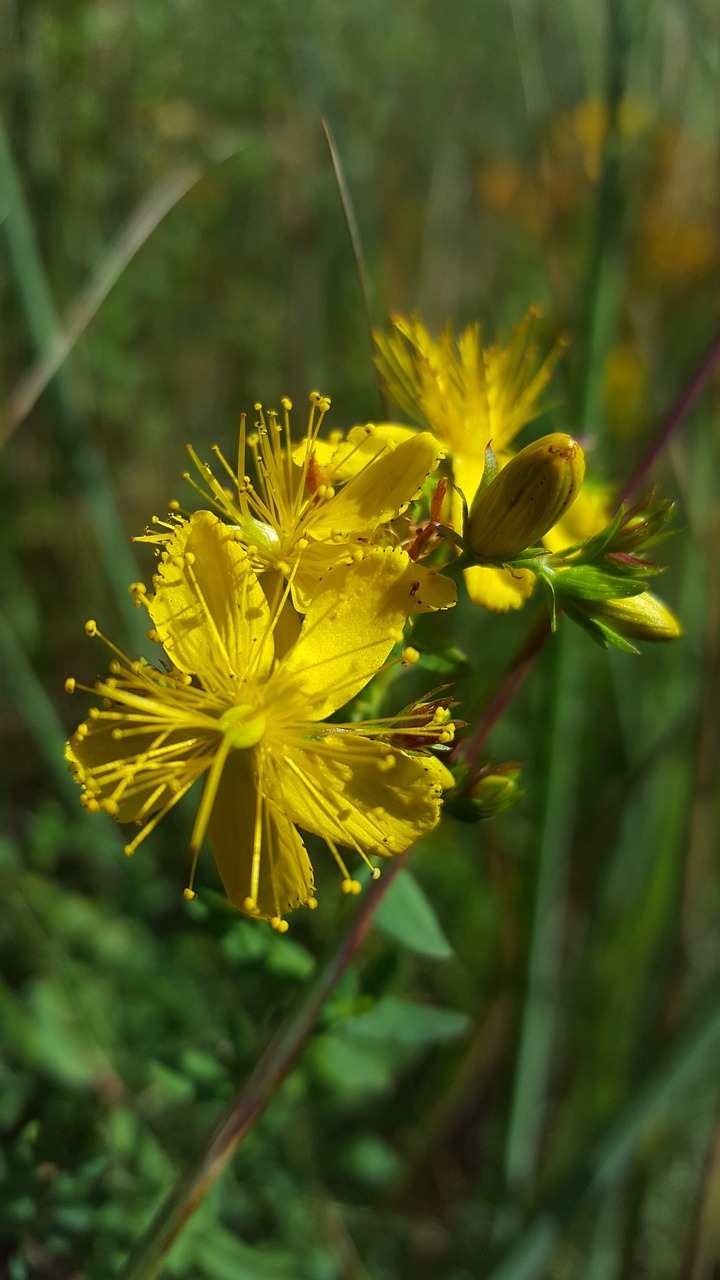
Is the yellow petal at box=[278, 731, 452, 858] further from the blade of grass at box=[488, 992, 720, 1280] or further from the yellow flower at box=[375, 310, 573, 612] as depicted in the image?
the blade of grass at box=[488, 992, 720, 1280]

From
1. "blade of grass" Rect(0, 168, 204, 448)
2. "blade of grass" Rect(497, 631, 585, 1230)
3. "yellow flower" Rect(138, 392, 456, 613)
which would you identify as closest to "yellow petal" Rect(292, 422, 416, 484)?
"yellow flower" Rect(138, 392, 456, 613)

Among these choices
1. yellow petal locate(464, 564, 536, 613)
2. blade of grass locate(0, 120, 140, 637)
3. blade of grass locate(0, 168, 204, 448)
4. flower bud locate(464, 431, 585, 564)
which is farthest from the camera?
blade of grass locate(0, 120, 140, 637)

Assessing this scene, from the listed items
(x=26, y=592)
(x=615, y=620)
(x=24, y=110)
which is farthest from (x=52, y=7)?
(x=615, y=620)

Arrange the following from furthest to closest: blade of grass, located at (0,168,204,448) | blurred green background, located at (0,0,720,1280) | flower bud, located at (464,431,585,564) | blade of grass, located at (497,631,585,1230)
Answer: blade of grass, located at (0,168,204,448) → blade of grass, located at (497,631,585,1230) → blurred green background, located at (0,0,720,1280) → flower bud, located at (464,431,585,564)

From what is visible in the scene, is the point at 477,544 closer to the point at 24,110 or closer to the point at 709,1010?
the point at 709,1010

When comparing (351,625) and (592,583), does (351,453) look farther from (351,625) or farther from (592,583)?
A: (592,583)

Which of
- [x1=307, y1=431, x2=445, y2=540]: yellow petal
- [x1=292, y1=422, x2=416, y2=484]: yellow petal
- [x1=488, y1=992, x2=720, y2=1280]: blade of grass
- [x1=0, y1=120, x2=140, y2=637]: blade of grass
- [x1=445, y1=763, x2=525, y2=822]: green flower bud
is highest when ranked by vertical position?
[x1=0, y1=120, x2=140, y2=637]: blade of grass

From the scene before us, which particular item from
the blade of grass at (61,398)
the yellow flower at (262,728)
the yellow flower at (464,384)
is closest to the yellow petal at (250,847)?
the yellow flower at (262,728)
